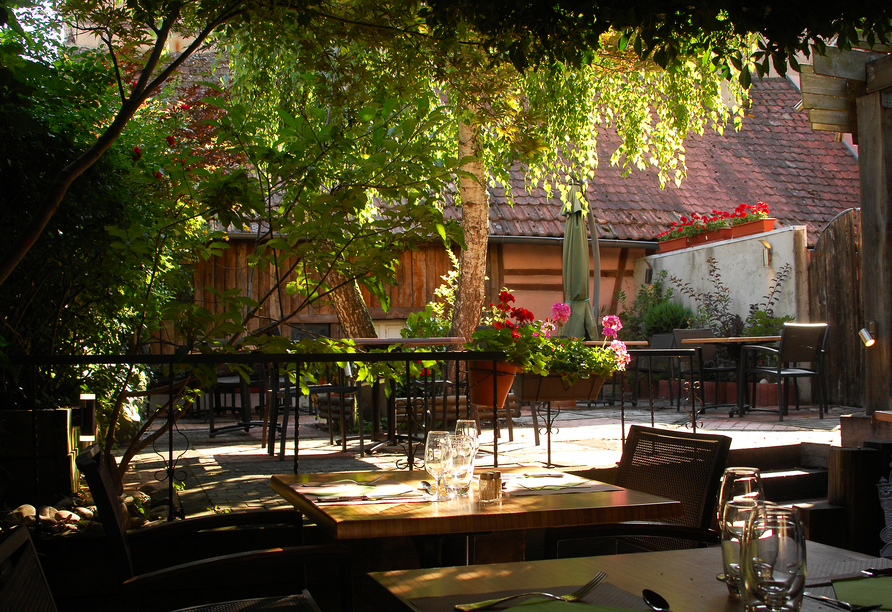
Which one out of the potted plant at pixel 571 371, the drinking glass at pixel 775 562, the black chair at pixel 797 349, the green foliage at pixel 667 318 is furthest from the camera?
the green foliage at pixel 667 318

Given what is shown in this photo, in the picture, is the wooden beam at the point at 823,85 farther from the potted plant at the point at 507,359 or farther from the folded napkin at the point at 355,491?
the folded napkin at the point at 355,491

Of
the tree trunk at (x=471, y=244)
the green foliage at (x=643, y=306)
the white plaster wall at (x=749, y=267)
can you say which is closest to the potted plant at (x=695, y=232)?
the white plaster wall at (x=749, y=267)

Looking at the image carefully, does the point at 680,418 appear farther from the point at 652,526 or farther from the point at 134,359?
the point at 134,359

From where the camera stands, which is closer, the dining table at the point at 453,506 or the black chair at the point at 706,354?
the dining table at the point at 453,506

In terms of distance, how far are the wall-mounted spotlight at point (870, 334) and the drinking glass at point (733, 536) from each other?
507 cm

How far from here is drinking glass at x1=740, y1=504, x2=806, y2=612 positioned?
1.02 m

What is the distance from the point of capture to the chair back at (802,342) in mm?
6992

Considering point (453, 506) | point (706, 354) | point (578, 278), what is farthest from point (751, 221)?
point (453, 506)

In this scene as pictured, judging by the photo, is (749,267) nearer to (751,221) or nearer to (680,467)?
(751,221)

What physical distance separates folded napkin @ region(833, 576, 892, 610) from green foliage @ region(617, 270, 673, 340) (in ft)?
32.7

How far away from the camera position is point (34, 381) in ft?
8.48

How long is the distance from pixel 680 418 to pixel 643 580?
6483 mm

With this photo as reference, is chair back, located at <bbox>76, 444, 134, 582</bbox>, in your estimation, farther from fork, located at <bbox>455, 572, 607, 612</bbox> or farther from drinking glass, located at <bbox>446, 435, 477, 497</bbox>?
fork, located at <bbox>455, 572, 607, 612</bbox>

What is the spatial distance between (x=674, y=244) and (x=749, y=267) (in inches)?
67.3
